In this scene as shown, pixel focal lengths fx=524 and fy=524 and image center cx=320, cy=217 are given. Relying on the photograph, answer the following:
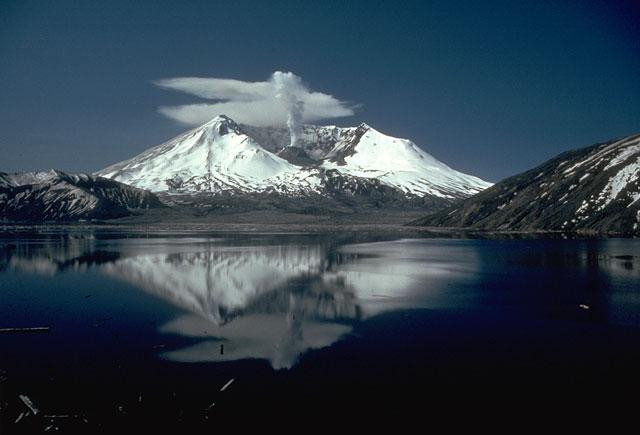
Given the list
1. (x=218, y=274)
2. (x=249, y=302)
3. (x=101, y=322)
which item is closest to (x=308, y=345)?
(x=249, y=302)

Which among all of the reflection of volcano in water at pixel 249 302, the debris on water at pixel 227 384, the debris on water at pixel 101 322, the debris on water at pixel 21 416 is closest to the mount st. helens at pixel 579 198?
the reflection of volcano in water at pixel 249 302

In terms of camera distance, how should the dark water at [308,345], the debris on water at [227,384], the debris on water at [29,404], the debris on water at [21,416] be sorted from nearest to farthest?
the debris on water at [21,416]
the debris on water at [29,404]
the dark water at [308,345]
the debris on water at [227,384]

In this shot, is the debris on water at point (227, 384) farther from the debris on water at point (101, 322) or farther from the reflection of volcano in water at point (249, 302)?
the debris on water at point (101, 322)

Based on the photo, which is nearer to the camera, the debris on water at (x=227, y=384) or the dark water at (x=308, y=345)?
the dark water at (x=308, y=345)

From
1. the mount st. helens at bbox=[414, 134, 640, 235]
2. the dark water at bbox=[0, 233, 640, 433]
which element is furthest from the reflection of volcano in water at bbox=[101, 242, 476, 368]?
the mount st. helens at bbox=[414, 134, 640, 235]

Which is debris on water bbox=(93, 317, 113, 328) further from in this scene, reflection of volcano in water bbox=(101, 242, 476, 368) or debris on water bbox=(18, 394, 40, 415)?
debris on water bbox=(18, 394, 40, 415)

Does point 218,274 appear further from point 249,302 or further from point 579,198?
point 579,198
